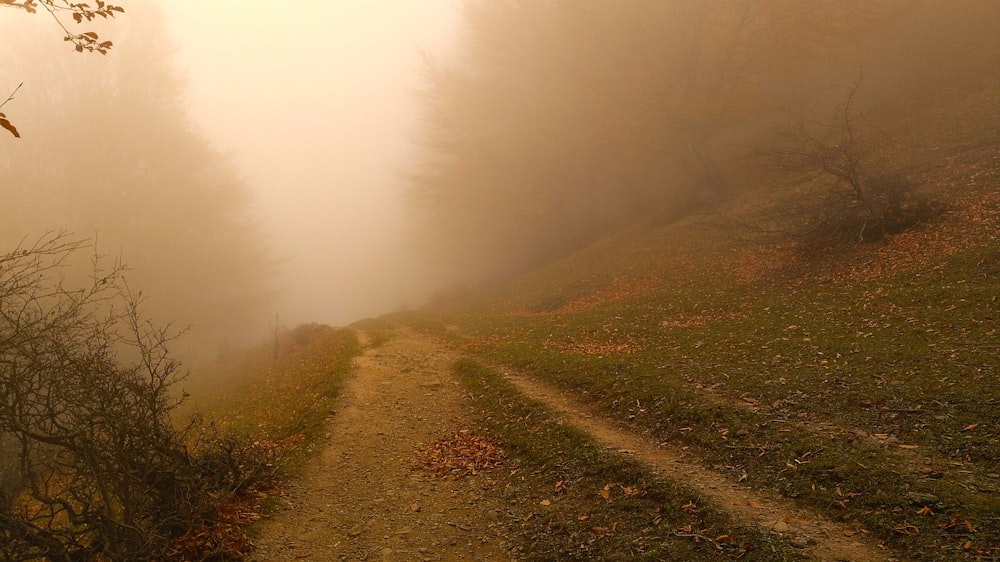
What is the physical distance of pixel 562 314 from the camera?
1886 cm

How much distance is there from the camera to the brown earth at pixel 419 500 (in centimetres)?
561

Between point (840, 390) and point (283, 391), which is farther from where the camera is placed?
point (283, 391)

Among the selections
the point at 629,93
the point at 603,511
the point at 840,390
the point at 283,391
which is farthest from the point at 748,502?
the point at 629,93

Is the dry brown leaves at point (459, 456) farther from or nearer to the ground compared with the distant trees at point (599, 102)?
nearer to the ground

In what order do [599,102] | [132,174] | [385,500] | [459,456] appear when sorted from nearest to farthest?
[385,500] < [459,456] < [132,174] < [599,102]

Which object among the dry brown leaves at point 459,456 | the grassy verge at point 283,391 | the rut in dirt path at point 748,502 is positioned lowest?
the rut in dirt path at point 748,502

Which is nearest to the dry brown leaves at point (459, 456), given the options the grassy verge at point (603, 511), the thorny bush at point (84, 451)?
the grassy verge at point (603, 511)

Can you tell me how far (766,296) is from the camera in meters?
13.7

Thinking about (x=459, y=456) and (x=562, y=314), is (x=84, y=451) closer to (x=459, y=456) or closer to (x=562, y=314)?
(x=459, y=456)

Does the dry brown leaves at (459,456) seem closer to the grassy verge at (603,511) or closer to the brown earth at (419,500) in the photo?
the brown earth at (419,500)

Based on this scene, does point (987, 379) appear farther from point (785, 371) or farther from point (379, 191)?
point (379, 191)

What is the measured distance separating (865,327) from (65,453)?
11526 mm

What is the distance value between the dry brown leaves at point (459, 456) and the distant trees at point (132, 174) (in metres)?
21.4

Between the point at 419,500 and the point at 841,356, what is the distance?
261 inches
